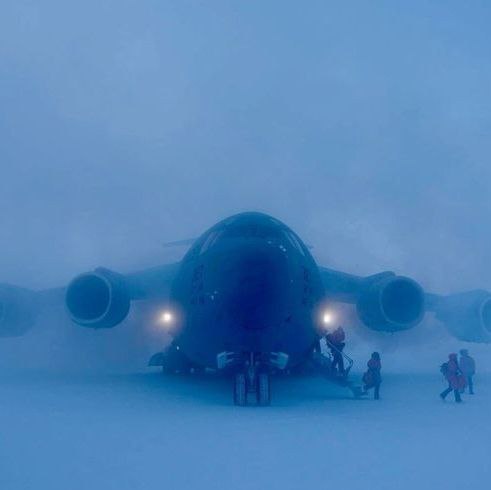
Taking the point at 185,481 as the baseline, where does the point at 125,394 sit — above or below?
above

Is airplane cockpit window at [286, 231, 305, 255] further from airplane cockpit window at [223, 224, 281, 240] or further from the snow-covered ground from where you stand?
the snow-covered ground

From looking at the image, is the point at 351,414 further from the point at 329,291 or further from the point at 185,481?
the point at 329,291

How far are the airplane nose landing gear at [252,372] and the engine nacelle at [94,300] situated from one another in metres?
3.50

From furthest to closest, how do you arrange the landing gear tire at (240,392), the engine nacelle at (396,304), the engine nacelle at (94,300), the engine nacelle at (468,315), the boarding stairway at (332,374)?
the engine nacelle at (468,315) → the engine nacelle at (396,304) → the engine nacelle at (94,300) → the boarding stairway at (332,374) → the landing gear tire at (240,392)

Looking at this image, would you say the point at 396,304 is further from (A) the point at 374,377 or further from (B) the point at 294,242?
(B) the point at 294,242

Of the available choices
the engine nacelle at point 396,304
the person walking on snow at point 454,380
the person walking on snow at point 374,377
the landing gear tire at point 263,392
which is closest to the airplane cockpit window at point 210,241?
the landing gear tire at point 263,392

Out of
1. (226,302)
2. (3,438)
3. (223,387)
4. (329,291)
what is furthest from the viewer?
(329,291)

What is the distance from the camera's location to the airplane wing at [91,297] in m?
12.9

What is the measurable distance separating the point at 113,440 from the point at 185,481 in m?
1.85

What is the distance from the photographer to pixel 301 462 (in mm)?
5973

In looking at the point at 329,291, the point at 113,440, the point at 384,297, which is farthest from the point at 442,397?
the point at 113,440

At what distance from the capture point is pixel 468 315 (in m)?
15.7

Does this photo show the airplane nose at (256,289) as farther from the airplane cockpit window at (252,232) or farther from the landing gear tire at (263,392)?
the landing gear tire at (263,392)

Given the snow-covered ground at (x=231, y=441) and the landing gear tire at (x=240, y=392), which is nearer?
the snow-covered ground at (x=231, y=441)
